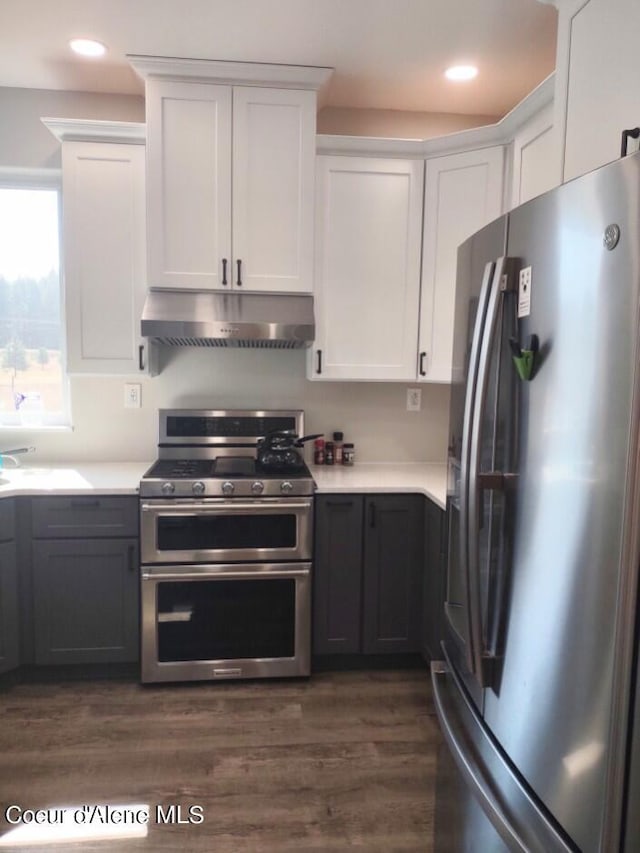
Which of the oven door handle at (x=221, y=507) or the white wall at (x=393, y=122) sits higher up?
the white wall at (x=393, y=122)

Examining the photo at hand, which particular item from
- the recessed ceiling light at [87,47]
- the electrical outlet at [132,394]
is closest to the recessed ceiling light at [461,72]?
the recessed ceiling light at [87,47]

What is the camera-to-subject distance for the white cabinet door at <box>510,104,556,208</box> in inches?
82.6

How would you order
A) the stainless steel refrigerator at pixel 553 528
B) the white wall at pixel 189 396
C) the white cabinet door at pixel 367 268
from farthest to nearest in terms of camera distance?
the white wall at pixel 189 396 → the white cabinet door at pixel 367 268 → the stainless steel refrigerator at pixel 553 528

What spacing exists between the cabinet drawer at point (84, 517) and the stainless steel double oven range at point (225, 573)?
7 centimetres

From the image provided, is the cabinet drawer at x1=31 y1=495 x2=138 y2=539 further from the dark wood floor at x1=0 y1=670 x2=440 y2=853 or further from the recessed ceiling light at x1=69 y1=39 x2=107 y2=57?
the recessed ceiling light at x1=69 y1=39 x2=107 y2=57

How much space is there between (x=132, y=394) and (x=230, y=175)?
1.18 m

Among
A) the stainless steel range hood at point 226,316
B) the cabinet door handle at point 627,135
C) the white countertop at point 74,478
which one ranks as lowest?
the white countertop at point 74,478

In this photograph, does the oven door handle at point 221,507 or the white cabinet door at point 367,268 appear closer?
the oven door handle at point 221,507

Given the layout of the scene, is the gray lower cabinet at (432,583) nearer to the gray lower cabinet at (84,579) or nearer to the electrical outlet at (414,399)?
the electrical outlet at (414,399)

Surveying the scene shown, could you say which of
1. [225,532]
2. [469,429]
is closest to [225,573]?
[225,532]

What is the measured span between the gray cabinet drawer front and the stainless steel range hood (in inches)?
35.3

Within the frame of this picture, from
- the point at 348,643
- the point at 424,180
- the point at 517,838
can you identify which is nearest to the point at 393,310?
the point at 424,180

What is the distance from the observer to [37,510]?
2457mm

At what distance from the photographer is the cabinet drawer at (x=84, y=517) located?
8.06 ft
